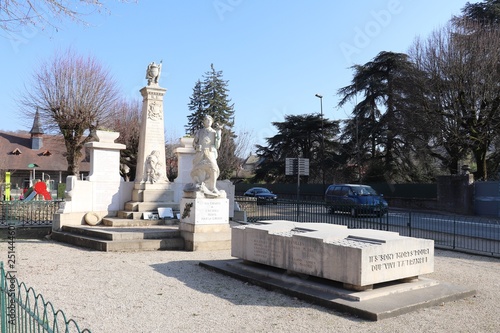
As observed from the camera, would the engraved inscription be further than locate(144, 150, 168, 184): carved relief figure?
No

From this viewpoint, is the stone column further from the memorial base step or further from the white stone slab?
the white stone slab

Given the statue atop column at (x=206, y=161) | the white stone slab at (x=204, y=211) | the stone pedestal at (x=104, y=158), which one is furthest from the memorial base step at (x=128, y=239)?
the stone pedestal at (x=104, y=158)

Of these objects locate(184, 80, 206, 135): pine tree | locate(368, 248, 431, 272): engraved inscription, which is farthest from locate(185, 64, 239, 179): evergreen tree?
locate(368, 248, 431, 272): engraved inscription

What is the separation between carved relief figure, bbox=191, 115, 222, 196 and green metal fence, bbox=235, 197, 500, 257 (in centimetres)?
636

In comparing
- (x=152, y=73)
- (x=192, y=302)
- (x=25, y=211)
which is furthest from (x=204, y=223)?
(x=25, y=211)

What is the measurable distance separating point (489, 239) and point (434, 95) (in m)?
15.8

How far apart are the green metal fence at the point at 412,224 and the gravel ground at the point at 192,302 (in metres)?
4.06

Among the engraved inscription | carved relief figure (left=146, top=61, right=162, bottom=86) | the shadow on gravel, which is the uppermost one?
carved relief figure (left=146, top=61, right=162, bottom=86)

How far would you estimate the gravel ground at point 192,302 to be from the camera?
5656 mm

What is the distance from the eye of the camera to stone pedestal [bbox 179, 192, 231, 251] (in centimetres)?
1185

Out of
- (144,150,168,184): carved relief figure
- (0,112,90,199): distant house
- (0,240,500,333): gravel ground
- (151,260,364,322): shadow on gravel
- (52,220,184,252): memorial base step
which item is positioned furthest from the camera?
(0,112,90,199): distant house

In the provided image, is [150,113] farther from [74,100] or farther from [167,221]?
[74,100]

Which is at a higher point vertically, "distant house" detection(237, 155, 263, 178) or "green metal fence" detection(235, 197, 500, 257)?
"distant house" detection(237, 155, 263, 178)

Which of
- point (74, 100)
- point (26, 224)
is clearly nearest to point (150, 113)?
point (26, 224)
